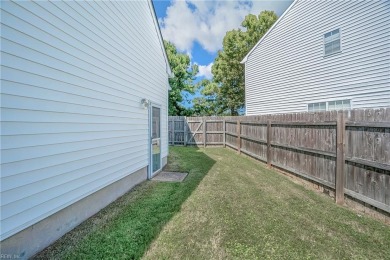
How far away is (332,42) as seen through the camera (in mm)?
8461

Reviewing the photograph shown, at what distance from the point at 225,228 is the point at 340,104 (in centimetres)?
758

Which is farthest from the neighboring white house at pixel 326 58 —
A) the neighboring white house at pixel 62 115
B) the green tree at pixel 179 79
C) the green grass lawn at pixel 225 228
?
the green tree at pixel 179 79

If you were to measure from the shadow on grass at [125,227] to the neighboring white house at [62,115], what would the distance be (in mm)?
206

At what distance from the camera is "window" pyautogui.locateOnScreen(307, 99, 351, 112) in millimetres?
7938

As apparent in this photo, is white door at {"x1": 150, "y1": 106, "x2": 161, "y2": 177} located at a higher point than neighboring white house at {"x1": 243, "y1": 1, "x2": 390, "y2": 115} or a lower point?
lower

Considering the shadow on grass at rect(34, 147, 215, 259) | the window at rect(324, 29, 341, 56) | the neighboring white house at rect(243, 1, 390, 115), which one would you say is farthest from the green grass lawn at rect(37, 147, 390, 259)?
the window at rect(324, 29, 341, 56)

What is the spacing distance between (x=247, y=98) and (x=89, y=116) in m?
12.1

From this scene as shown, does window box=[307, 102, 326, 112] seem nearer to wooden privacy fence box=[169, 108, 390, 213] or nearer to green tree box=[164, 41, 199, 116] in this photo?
wooden privacy fence box=[169, 108, 390, 213]

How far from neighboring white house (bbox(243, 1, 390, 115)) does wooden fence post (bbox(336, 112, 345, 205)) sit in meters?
4.00

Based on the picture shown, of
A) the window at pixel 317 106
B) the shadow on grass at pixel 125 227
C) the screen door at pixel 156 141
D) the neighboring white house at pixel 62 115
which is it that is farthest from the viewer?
the window at pixel 317 106

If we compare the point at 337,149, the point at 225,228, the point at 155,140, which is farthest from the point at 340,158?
the point at 155,140

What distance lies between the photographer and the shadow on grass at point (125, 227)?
2.74m

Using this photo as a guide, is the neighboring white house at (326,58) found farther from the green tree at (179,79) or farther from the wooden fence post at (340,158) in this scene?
the green tree at (179,79)

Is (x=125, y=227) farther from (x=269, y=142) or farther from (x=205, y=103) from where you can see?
(x=205, y=103)
